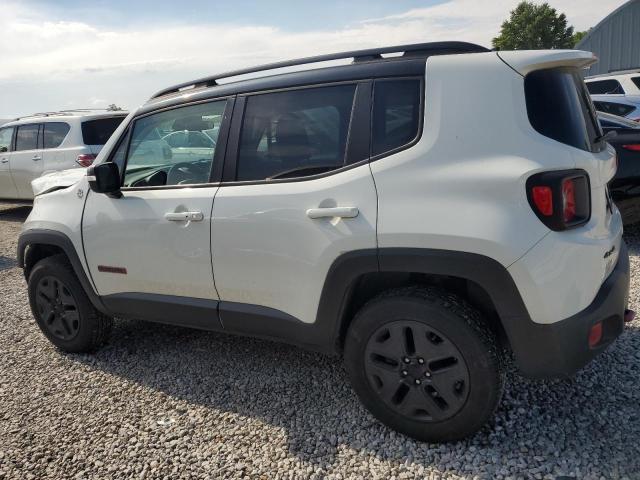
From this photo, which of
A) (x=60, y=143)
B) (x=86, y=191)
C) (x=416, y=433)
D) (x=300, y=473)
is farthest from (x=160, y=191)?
(x=60, y=143)

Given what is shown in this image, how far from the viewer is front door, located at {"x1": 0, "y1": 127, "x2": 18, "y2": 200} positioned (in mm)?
9648

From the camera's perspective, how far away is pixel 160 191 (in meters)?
3.15

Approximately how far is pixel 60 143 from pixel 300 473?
7.97 m

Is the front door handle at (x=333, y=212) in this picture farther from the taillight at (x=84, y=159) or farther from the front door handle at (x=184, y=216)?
the taillight at (x=84, y=159)

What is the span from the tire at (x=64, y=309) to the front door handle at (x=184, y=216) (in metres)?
1.13

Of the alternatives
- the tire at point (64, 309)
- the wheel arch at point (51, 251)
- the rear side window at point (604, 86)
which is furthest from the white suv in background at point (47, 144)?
the rear side window at point (604, 86)

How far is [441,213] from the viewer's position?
7.47ft

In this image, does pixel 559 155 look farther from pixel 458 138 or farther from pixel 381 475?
pixel 381 475

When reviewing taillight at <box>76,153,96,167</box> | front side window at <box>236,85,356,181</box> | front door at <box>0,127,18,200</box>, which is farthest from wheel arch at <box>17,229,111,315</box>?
front door at <box>0,127,18,200</box>

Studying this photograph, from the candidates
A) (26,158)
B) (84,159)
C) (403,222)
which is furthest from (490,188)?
(26,158)

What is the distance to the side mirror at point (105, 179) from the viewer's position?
10.5 ft

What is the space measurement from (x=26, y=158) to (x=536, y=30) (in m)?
52.6

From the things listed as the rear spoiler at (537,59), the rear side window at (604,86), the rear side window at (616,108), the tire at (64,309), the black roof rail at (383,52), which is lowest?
the tire at (64,309)

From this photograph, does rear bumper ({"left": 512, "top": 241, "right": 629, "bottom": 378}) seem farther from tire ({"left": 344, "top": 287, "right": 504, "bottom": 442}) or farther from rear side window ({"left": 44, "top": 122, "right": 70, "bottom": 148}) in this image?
rear side window ({"left": 44, "top": 122, "right": 70, "bottom": 148})
